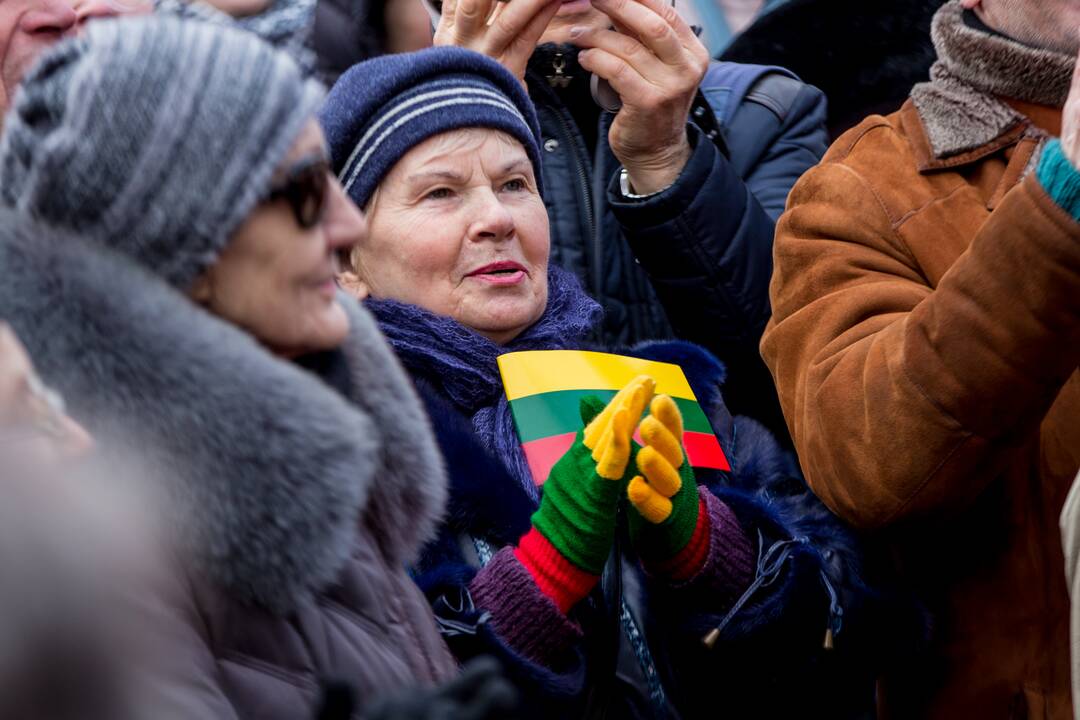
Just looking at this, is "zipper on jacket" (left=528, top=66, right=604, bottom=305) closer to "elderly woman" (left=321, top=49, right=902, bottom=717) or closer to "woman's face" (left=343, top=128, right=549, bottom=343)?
"elderly woman" (left=321, top=49, right=902, bottom=717)

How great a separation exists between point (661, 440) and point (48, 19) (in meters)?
1.10

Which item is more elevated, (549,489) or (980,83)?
(980,83)

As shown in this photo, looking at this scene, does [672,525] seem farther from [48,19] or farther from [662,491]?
[48,19]

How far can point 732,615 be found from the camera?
223 centimetres

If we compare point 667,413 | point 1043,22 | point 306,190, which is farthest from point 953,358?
point 306,190

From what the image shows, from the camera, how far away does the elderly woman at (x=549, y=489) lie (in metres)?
2.05

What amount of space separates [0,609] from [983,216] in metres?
1.69

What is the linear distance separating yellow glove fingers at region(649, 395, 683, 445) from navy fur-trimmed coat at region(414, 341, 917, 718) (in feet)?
0.94

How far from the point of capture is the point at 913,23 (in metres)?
3.66

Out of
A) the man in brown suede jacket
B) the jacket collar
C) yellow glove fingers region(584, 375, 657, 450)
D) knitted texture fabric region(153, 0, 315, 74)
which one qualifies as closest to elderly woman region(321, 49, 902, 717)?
yellow glove fingers region(584, 375, 657, 450)

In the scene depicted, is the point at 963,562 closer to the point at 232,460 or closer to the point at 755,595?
the point at 755,595

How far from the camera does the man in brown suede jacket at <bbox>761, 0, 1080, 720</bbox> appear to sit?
200 cm

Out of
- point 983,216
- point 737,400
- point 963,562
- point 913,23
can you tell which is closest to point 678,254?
point 737,400

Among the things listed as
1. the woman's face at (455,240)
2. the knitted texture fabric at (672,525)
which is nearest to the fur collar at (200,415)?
the knitted texture fabric at (672,525)
